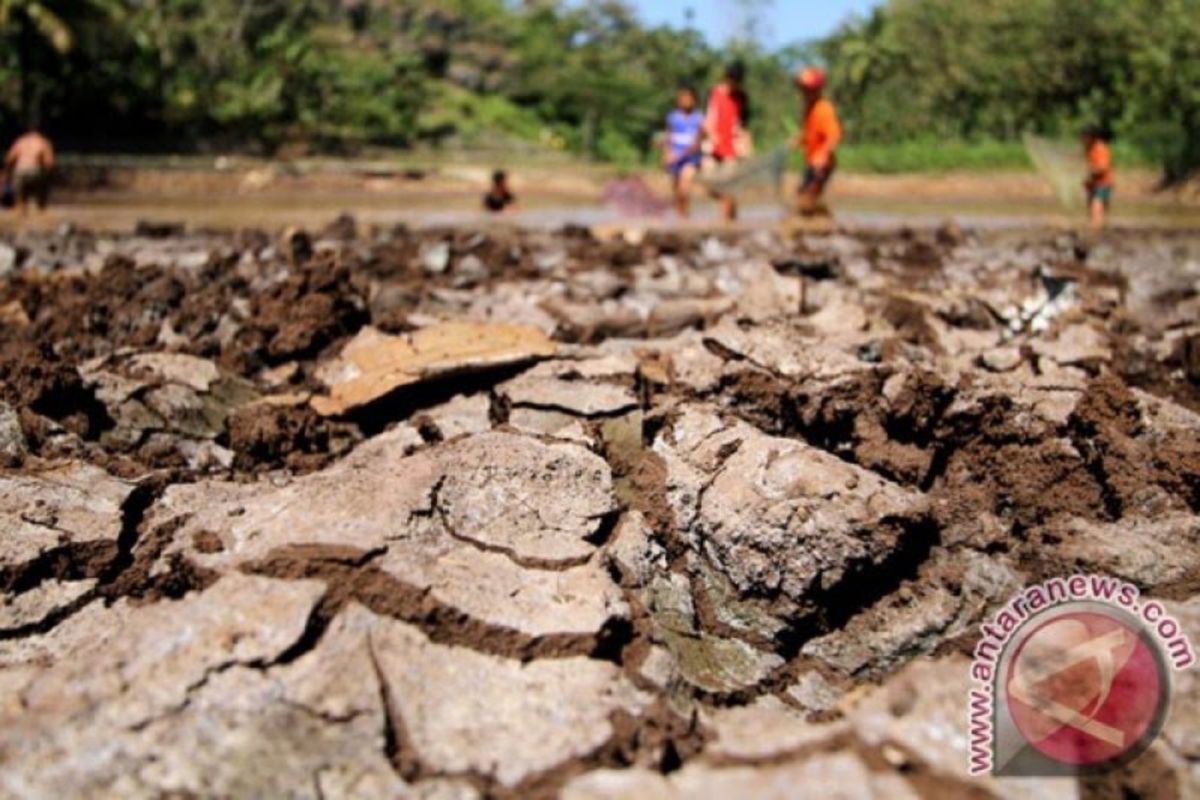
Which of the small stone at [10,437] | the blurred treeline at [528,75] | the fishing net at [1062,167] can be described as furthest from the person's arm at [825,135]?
the blurred treeline at [528,75]

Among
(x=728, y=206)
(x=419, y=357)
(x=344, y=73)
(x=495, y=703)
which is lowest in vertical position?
(x=495, y=703)

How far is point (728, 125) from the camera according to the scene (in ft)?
32.0

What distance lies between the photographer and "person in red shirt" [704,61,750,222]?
970 cm

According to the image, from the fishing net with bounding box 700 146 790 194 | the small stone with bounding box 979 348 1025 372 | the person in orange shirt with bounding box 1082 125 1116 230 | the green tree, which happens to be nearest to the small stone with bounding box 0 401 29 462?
the small stone with bounding box 979 348 1025 372

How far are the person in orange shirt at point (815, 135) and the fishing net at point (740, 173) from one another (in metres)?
0.72

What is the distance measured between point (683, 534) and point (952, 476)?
2.91ft

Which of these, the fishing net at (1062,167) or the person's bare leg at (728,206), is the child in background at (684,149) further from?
the fishing net at (1062,167)

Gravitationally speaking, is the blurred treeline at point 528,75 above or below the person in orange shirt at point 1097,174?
above

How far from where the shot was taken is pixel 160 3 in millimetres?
33156

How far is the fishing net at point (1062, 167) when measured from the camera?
11.9m

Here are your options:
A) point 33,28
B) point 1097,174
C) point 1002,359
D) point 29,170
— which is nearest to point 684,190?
point 1097,174

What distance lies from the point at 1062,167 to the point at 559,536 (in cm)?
1115

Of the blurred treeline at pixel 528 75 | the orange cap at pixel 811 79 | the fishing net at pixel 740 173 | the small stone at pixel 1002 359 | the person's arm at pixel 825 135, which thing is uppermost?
the blurred treeline at pixel 528 75

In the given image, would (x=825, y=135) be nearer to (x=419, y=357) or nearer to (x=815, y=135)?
(x=815, y=135)
